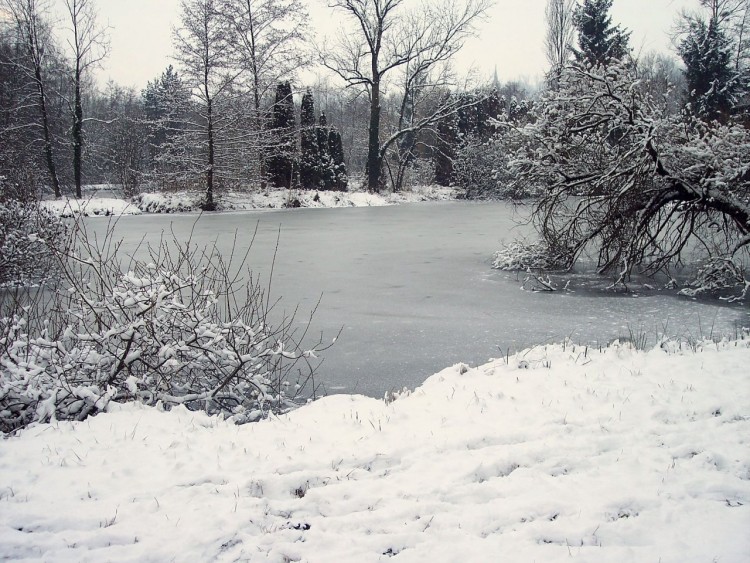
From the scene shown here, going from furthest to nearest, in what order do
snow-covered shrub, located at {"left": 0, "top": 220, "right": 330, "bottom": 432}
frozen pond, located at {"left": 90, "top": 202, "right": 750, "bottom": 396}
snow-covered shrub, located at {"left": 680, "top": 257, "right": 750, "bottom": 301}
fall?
snow-covered shrub, located at {"left": 680, "top": 257, "right": 750, "bottom": 301}
frozen pond, located at {"left": 90, "top": 202, "right": 750, "bottom": 396}
snow-covered shrub, located at {"left": 0, "top": 220, "right": 330, "bottom": 432}

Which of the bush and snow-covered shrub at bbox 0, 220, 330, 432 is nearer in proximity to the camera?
snow-covered shrub at bbox 0, 220, 330, 432

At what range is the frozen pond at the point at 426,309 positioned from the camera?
18.6 feet

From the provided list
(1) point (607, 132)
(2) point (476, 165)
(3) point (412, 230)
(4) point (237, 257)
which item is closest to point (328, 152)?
(2) point (476, 165)

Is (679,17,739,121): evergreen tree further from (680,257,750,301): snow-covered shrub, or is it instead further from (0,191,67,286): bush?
(0,191,67,286): bush

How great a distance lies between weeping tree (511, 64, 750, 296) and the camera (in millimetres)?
8086

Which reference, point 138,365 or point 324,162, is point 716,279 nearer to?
point 138,365

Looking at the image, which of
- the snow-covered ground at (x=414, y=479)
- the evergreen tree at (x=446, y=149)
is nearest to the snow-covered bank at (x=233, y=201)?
the evergreen tree at (x=446, y=149)

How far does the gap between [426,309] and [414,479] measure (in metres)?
4.76

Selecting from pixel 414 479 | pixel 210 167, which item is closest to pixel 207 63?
pixel 210 167

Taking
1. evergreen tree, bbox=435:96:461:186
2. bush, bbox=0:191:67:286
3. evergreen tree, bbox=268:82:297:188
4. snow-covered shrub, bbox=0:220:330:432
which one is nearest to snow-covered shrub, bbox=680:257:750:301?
snow-covered shrub, bbox=0:220:330:432

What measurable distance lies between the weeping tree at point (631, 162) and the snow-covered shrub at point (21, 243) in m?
7.86

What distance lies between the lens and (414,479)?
2898 mm

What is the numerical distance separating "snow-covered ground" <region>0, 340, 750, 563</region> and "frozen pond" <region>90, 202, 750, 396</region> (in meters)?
1.44

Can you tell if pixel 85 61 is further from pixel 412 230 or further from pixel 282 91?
pixel 412 230
